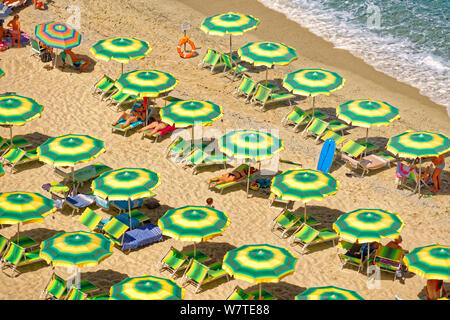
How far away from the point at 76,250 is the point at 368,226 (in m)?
7.56

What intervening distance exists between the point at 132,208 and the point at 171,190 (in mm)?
1640

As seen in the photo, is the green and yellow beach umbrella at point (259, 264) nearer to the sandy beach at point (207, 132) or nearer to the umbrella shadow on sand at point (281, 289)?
the umbrella shadow on sand at point (281, 289)

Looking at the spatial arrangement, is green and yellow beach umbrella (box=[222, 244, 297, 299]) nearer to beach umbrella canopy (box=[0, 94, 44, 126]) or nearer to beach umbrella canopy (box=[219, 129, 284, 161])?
beach umbrella canopy (box=[219, 129, 284, 161])

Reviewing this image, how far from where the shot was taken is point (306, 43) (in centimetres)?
3950

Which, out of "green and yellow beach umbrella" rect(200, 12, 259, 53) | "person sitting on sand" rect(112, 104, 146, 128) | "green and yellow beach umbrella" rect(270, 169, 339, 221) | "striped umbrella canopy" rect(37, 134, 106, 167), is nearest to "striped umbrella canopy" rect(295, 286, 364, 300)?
"green and yellow beach umbrella" rect(270, 169, 339, 221)

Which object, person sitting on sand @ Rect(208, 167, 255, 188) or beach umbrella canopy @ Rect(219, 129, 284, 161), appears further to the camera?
person sitting on sand @ Rect(208, 167, 255, 188)

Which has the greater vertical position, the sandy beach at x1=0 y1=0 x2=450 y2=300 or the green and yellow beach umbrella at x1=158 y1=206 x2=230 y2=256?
the green and yellow beach umbrella at x1=158 y1=206 x2=230 y2=256

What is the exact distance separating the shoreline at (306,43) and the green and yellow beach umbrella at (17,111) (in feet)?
43.0

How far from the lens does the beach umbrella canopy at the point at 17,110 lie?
28250mm

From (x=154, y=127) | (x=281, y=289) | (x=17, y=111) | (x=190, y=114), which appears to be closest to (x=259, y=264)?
(x=281, y=289)

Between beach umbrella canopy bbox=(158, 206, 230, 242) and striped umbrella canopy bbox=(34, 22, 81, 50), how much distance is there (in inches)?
469

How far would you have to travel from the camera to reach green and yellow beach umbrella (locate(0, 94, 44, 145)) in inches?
1112

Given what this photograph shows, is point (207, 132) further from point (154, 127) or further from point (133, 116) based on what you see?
point (133, 116)

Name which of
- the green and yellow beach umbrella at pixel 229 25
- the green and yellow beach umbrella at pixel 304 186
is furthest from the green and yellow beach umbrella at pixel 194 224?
the green and yellow beach umbrella at pixel 229 25
